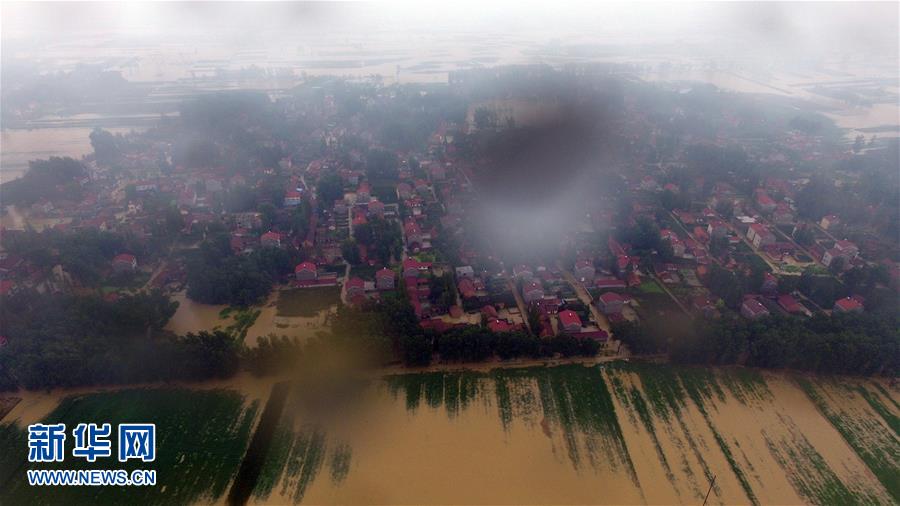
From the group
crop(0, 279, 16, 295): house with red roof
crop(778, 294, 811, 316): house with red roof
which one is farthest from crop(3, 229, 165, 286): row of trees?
crop(778, 294, 811, 316): house with red roof

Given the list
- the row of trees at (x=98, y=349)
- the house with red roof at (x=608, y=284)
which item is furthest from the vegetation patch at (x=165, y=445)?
the house with red roof at (x=608, y=284)

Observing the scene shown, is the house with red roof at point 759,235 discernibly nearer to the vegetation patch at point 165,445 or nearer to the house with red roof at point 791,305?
the house with red roof at point 791,305

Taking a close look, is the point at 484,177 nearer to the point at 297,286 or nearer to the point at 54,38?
the point at 297,286

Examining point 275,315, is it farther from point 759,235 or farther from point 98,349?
point 759,235

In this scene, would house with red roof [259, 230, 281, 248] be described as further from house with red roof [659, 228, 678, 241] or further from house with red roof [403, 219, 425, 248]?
house with red roof [659, 228, 678, 241]

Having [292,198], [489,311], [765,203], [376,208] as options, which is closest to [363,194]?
[376,208]

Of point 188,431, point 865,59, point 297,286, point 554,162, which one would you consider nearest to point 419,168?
point 554,162
